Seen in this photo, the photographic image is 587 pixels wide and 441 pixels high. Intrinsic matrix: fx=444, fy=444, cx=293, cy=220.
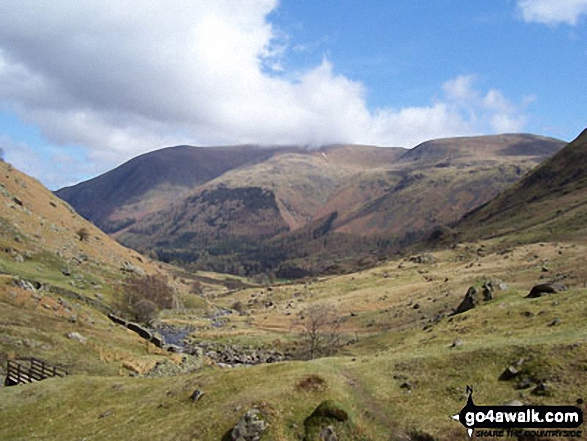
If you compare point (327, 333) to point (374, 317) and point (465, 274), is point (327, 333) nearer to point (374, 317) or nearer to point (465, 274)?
point (374, 317)

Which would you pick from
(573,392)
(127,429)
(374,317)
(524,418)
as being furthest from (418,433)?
(374,317)

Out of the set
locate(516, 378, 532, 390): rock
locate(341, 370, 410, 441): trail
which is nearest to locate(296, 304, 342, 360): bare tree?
locate(341, 370, 410, 441): trail

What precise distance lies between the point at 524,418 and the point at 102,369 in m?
52.3

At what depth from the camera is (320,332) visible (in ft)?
401

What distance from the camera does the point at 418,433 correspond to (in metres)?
29.9

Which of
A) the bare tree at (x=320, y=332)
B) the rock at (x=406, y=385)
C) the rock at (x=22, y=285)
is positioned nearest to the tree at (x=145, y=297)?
the rock at (x=22, y=285)

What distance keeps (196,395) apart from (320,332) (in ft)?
284

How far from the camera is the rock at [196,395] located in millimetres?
38125

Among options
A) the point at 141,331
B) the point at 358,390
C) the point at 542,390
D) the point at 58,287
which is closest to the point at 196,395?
the point at 358,390

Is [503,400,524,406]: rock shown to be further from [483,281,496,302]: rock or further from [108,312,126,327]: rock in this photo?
[108,312,126,327]: rock

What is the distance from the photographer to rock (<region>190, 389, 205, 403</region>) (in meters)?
38.1

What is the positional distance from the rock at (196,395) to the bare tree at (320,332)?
47444 mm

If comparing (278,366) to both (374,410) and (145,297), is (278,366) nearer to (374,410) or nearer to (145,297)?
(374,410)

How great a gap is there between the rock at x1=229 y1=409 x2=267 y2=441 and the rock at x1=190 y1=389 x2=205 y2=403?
777 centimetres
